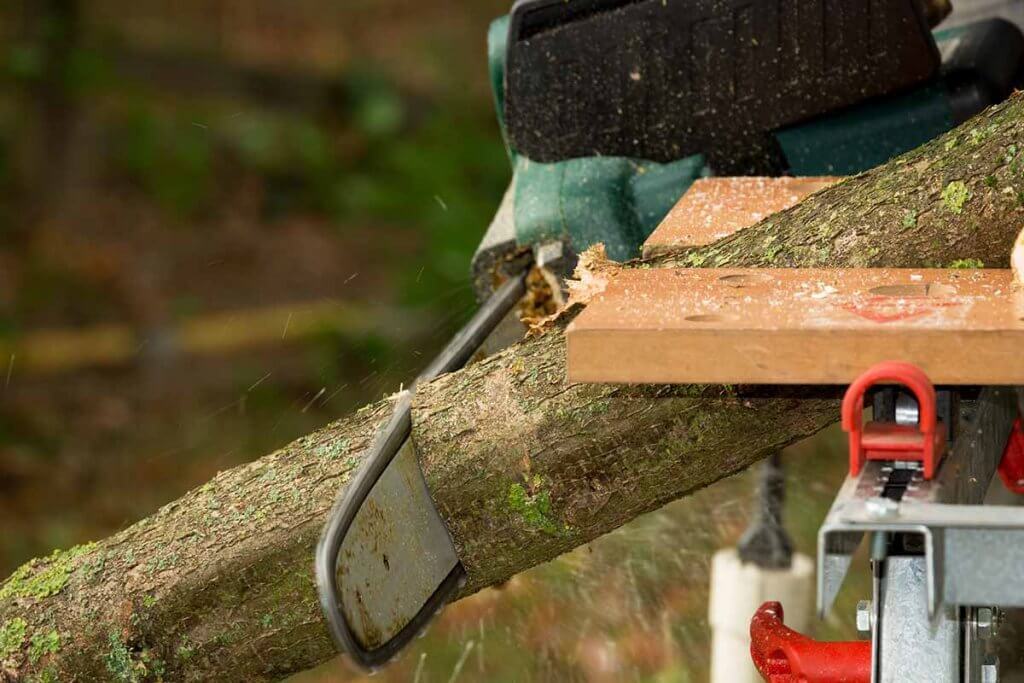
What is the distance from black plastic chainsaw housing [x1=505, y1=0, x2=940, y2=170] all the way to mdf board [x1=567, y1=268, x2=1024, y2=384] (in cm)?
60

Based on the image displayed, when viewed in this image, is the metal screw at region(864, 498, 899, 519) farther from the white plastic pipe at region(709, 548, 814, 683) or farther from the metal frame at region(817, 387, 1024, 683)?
the white plastic pipe at region(709, 548, 814, 683)

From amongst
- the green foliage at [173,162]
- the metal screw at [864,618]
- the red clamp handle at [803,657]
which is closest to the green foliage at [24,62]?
the green foliage at [173,162]

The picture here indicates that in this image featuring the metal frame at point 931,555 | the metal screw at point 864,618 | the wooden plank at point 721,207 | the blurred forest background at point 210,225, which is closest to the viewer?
the metal frame at point 931,555

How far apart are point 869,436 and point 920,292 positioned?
0.14 meters

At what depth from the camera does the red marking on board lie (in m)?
0.82

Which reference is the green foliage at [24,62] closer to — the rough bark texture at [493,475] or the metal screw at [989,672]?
the rough bark texture at [493,475]

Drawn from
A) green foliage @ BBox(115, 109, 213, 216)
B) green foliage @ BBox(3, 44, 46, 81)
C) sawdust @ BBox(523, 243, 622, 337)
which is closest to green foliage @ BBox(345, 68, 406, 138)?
green foliage @ BBox(115, 109, 213, 216)

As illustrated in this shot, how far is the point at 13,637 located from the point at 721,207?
35.6 inches

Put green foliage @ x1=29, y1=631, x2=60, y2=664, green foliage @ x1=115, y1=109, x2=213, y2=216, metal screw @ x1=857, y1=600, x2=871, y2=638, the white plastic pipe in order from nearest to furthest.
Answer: metal screw @ x1=857, y1=600, x2=871, y2=638, green foliage @ x1=29, y1=631, x2=60, y2=664, the white plastic pipe, green foliage @ x1=115, y1=109, x2=213, y2=216

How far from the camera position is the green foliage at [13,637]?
1399mm

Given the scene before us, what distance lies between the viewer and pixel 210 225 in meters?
4.68

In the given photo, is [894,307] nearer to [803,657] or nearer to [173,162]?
[803,657]

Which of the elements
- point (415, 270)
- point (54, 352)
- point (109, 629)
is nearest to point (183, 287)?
point (54, 352)

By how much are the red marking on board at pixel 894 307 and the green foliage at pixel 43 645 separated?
3.16ft
